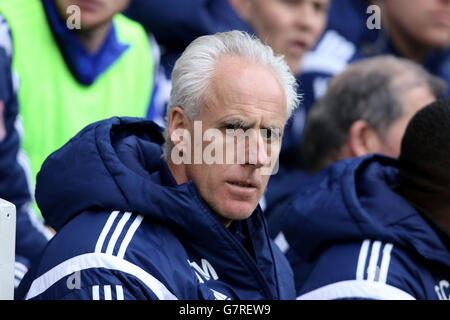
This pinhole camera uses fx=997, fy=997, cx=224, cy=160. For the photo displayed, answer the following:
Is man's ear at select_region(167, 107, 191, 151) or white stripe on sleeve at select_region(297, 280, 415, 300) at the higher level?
man's ear at select_region(167, 107, 191, 151)

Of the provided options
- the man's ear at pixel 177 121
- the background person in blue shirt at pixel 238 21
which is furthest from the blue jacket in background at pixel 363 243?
the background person in blue shirt at pixel 238 21

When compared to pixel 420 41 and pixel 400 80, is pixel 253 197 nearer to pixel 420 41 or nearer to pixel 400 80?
pixel 400 80

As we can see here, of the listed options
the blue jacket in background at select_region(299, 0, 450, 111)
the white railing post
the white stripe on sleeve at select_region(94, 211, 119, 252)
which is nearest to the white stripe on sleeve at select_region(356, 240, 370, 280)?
the white stripe on sleeve at select_region(94, 211, 119, 252)

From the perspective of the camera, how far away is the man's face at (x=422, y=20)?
519 centimetres

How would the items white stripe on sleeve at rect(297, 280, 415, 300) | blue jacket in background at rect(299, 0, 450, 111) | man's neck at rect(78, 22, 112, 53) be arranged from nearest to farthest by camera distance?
white stripe on sleeve at rect(297, 280, 415, 300)
man's neck at rect(78, 22, 112, 53)
blue jacket in background at rect(299, 0, 450, 111)

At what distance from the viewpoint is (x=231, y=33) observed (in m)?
2.73

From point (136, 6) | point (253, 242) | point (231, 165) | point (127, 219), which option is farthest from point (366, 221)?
point (136, 6)

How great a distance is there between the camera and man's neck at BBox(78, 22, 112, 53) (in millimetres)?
3924

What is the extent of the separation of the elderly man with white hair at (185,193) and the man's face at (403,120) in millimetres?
1047

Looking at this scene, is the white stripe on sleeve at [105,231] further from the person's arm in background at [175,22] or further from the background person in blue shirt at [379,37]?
the background person in blue shirt at [379,37]

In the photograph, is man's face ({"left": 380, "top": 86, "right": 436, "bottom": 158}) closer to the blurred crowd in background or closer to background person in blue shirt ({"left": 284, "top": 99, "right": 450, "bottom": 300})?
the blurred crowd in background

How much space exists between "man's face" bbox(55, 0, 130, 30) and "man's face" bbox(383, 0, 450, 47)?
191 cm
